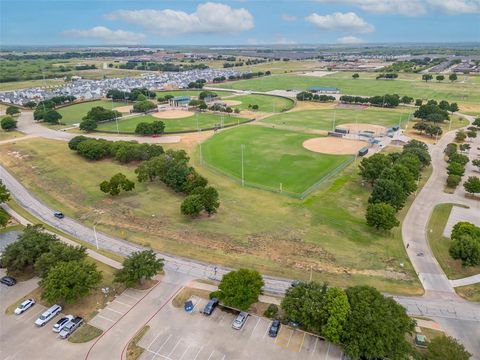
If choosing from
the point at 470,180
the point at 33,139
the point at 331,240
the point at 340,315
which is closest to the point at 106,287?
the point at 340,315

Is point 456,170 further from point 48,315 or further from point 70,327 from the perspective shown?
point 48,315

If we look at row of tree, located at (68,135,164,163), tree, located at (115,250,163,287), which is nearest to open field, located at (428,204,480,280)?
tree, located at (115,250,163,287)

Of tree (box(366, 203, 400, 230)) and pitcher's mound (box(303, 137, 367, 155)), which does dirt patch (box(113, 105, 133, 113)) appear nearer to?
pitcher's mound (box(303, 137, 367, 155))

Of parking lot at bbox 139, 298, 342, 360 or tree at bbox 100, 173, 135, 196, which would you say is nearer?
parking lot at bbox 139, 298, 342, 360

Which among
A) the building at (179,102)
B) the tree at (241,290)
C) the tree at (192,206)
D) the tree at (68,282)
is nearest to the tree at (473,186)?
the tree at (241,290)

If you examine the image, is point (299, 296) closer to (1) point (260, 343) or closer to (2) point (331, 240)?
(1) point (260, 343)

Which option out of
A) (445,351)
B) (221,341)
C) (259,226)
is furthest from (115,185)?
(445,351)
